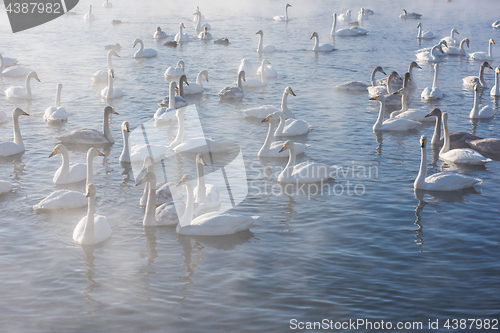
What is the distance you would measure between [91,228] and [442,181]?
768 cm

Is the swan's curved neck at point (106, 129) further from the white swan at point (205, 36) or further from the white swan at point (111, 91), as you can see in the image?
the white swan at point (205, 36)

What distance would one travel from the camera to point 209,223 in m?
10.3

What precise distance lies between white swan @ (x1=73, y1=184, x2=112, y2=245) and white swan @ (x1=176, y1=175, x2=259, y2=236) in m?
Answer: 1.37

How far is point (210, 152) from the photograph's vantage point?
49.6 feet

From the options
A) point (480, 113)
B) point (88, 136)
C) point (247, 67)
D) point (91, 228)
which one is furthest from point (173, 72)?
point (91, 228)

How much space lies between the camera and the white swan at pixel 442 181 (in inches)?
487

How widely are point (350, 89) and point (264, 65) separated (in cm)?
393

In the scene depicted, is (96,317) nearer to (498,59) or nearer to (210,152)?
(210,152)

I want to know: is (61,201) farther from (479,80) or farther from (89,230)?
(479,80)

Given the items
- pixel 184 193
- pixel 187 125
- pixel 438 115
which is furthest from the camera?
pixel 187 125

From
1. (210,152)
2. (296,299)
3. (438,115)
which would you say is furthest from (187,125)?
(296,299)

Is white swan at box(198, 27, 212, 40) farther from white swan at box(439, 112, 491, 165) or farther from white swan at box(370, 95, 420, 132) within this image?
white swan at box(439, 112, 491, 165)

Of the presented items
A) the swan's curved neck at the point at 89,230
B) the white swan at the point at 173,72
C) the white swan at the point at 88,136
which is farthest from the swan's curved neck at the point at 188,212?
the white swan at the point at 173,72

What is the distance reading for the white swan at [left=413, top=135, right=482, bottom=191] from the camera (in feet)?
40.6
